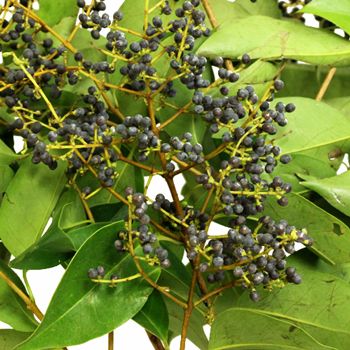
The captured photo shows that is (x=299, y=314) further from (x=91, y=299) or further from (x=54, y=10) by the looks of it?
(x=54, y=10)

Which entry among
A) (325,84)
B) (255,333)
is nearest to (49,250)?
(255,333)

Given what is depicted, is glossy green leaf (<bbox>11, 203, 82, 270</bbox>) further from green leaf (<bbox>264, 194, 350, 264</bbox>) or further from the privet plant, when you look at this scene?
green leaf (<bbox>264, 194, 350, 264</bbox>)

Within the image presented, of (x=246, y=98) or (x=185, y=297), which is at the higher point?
(x=246, y=98)

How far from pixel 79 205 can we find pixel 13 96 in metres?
0.10

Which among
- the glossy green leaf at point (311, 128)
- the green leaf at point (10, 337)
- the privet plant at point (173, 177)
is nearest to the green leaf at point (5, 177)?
the privet plant at point (173, 177)

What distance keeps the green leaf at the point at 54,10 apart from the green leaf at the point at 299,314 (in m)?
0.28

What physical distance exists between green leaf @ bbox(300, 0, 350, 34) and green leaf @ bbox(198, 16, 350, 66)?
25 mm

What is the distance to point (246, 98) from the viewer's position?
27.7 inches

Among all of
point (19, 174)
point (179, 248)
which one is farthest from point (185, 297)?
point (19, 174)

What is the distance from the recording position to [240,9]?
90 cm

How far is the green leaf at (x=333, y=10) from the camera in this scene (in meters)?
0.79

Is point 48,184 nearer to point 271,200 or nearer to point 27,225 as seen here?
point 27,225

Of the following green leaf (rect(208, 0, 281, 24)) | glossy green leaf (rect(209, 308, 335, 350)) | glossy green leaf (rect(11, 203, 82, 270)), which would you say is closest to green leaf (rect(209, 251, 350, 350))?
glossy green leaf (rect(209, 308, 335, 350))

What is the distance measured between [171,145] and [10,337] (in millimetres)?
220
